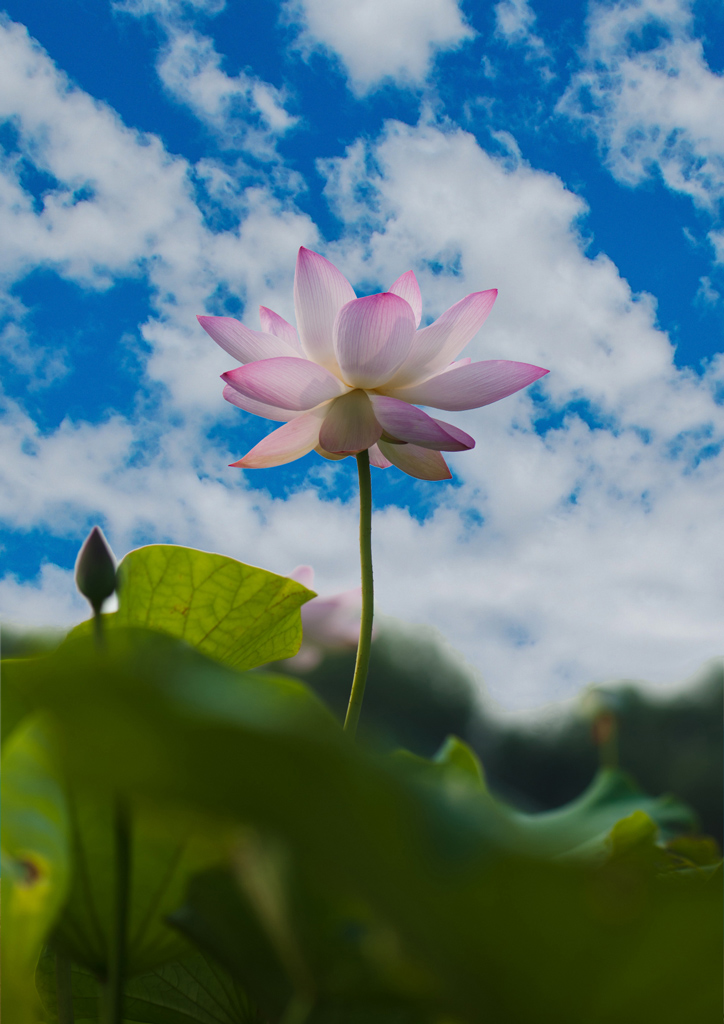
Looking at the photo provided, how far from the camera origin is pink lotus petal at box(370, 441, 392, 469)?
52 centimetres

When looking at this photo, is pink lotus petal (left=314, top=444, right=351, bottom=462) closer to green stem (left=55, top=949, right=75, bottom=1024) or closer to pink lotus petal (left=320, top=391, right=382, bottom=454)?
pink lotus petal (left=320, top=391, right=382, bottom=454)

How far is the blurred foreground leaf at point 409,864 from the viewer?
10cm

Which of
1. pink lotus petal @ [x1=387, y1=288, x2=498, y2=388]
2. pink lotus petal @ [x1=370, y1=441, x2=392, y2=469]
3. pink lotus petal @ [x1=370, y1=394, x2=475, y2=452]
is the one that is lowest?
pink lotus petal @ [x1=370, y1=394, x2=475, y2=452]

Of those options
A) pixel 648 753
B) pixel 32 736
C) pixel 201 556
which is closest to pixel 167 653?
pixel 32 736

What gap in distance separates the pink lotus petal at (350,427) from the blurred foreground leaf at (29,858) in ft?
1.04

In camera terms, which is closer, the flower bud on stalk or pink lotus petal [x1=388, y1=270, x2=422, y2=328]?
the flower bud on stalk

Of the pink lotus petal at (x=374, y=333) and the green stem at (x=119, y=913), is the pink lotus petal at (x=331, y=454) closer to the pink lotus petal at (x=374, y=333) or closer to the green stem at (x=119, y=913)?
the pink lotus petal at (x=374, y=333)

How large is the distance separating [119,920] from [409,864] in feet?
0.36

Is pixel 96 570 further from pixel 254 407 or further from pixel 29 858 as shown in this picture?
pixel 254 407

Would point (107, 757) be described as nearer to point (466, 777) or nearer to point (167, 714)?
point (167, 714)

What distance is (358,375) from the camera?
47 centimetres

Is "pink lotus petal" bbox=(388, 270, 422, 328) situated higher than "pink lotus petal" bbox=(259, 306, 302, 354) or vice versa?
"pink lotus petal" bbox=(388, 270, 422, 328)

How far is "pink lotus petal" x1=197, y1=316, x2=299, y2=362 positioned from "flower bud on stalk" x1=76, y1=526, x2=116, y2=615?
25 centimetres

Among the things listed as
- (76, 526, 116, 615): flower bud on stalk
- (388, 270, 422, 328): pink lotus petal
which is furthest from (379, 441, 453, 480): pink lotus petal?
(76, 526, 116, 615): flower bud on stalk
